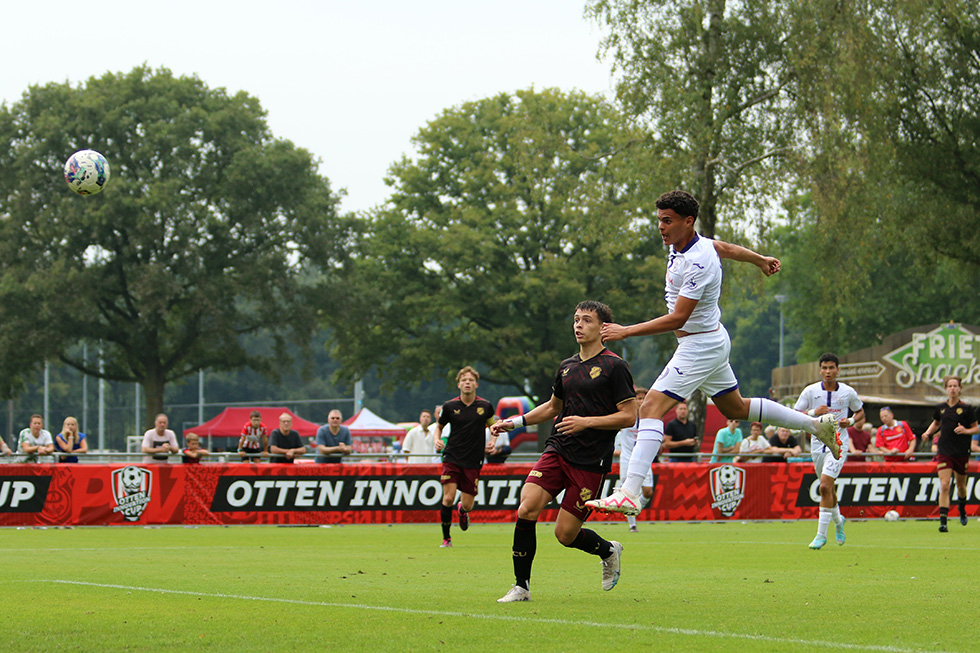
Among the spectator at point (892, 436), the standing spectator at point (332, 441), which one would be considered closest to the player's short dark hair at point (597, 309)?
the standing spectator at point (332, 441)

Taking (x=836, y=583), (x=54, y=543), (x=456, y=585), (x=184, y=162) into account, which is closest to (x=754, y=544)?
(x=836, y=583)

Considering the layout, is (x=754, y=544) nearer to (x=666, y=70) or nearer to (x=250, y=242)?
(x=666, y=70)

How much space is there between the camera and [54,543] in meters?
15.8

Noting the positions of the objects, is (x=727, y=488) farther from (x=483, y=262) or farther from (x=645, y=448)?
(x=483, y=262)

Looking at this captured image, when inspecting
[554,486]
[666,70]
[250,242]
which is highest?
[666,70]

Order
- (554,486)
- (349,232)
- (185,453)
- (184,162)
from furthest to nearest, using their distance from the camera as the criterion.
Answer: (349,232) < (184,162) < (185,453) < (554,486)

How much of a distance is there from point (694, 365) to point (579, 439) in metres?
1.10

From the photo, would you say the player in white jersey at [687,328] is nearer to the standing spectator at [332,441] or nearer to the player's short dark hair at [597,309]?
the player's short dark hair at [597,309]

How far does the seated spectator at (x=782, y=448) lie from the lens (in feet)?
75.9

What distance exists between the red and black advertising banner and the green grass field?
16.2ft

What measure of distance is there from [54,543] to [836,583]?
1050 cm

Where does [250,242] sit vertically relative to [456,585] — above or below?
above

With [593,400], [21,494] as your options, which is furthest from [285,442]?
[593,400]

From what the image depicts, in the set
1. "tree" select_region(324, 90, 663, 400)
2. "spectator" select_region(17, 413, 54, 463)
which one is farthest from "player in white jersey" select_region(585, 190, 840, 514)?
"tree" select_region(324, 90, 663, 400)
